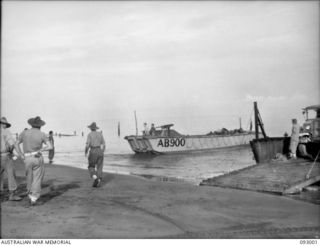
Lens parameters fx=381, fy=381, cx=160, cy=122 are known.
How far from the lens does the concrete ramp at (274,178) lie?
1070 centimetres

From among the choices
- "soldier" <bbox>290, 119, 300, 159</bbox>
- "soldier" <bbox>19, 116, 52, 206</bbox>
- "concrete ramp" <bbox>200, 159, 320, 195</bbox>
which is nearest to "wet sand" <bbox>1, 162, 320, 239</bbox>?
"soldier" <bbox>19, 116, 52, 206</bbox>

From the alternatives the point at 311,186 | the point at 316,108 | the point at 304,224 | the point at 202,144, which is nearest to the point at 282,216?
the point at 304,224

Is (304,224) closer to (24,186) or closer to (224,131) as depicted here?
(24,186)

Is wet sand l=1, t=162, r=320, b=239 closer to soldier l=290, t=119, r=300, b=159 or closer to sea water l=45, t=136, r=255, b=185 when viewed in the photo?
sea water l=45, t=136, r=255, b=185

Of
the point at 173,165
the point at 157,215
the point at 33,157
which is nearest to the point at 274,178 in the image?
the point at 157,215

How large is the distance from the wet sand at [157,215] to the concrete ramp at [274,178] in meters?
0.81

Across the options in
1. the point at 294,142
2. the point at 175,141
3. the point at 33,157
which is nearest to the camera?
the point at 33,157

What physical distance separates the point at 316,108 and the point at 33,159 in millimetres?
13708

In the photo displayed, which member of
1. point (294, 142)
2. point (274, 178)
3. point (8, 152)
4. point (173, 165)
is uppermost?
point (8, 152)

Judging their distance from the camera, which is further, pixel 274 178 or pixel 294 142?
pixel 294 142

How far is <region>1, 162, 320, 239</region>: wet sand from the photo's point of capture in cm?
574

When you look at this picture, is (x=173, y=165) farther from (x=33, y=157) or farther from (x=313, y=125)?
(x=33, y=157)

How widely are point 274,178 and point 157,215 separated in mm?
6084

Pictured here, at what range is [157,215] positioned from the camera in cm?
702
